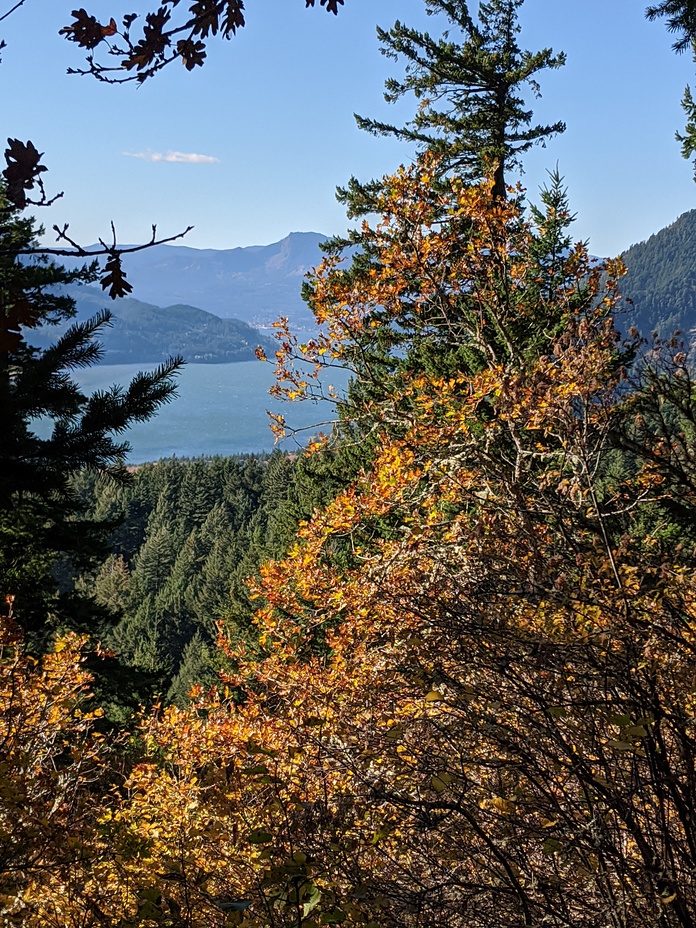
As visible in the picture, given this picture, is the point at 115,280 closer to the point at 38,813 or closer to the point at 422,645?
the point at 422,645

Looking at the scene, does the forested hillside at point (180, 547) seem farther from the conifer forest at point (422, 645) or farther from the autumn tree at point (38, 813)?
the autumn tree at point (38, 813)

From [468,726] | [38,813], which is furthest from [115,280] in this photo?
[38,813]

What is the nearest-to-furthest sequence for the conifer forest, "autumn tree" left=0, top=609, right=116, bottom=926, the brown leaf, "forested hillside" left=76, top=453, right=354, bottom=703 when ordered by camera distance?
the brown leaf < the conifer forest < "autumn tree" left=0, top=609, right=116, bottom=926 < "forested hillside" left=76, top=453, right=354, bottom=703

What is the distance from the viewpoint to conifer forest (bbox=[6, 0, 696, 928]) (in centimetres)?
280

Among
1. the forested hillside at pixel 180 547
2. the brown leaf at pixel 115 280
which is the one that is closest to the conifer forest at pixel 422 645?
the brown leaf at pixel 115 280

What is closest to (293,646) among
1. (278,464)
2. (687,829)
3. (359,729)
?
(359,729)

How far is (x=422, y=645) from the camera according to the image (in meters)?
4.17

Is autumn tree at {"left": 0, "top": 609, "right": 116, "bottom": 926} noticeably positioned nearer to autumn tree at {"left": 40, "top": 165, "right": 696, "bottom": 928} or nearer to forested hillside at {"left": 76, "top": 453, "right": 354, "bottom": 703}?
autumn tree at {"left": 40, "top": 165, "right": 696, "bottom": 928}

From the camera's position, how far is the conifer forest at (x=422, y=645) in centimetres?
280

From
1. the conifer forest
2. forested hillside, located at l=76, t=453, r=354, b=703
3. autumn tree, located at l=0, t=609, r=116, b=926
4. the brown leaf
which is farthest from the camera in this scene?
forested hillside, located at l=76, t=453, r=354, b=703

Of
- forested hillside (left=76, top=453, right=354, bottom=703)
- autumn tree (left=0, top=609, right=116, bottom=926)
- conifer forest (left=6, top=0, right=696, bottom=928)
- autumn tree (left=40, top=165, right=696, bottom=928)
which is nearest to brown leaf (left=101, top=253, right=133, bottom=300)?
conifer forest (left=6, top=0, right=696, bottom=928)

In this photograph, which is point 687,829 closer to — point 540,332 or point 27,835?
point 27,835

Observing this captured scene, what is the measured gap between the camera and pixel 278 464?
73.9m

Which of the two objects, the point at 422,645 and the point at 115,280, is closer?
the point at 115,280
